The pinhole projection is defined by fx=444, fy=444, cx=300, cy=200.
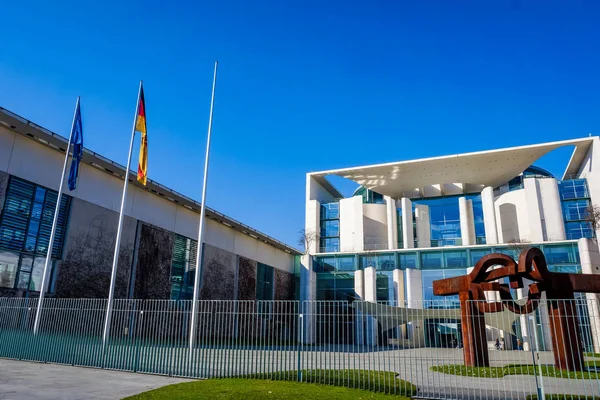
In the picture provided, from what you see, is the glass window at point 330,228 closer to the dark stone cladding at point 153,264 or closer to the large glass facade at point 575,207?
the dark stone cladding at point 153,264

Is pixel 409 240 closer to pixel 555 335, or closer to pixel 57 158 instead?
pixel 555 335

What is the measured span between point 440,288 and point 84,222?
19569 millimetres

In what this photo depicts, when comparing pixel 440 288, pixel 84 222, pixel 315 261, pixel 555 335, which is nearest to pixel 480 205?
pixel 315 261

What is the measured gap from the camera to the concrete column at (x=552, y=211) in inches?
1651

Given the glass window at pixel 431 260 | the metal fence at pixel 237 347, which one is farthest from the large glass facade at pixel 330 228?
the metal fence at pixel 237 347

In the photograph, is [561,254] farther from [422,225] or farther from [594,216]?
[422,225]

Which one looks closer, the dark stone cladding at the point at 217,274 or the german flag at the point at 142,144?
the german flag at the point at 142,144

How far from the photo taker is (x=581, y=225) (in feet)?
137

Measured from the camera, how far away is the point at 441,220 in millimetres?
47375

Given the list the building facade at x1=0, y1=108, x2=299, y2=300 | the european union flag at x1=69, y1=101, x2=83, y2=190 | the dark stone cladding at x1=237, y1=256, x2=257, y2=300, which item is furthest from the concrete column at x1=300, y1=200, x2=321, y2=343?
the european union flag at x1=69, y1=101, x2=83, y2=190

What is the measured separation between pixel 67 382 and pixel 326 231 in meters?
39.9

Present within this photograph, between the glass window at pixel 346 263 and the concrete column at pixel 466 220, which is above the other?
the concrete column at pixel 466 220

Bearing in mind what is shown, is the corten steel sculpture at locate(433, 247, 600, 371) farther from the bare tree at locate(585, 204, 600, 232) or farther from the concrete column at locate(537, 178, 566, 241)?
the concrete column at locate(537, 178, 566, 241)

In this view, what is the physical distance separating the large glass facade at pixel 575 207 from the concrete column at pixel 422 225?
41.7 ft
